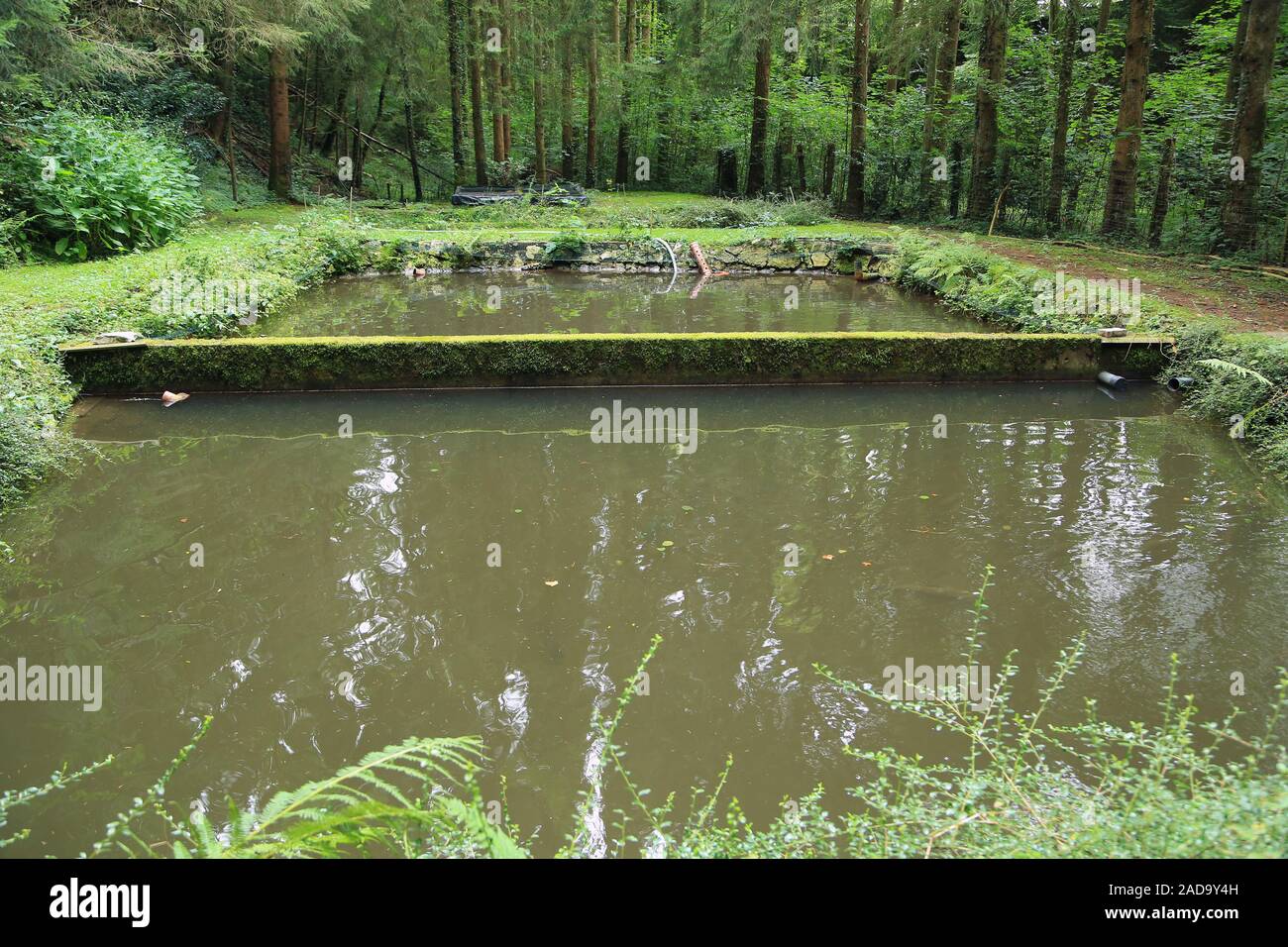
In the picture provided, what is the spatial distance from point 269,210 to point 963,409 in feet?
54.0

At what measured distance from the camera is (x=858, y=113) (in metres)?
19.4

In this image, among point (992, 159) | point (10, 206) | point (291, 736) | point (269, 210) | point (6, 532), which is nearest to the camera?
point (291, 736)

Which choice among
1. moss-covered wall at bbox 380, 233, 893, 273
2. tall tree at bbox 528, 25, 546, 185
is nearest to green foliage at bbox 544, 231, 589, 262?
moss-covered wall at bbox 380, 233, 893, 273

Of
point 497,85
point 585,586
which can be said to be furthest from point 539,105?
point 585,586

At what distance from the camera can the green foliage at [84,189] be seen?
478 inches

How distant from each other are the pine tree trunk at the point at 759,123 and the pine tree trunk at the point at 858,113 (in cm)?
255

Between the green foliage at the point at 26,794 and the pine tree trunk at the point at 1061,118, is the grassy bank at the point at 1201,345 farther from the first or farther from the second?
the green foliage at the point at 26,794

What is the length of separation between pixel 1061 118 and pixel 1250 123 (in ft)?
12.1

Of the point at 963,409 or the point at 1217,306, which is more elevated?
the point at 1217,306

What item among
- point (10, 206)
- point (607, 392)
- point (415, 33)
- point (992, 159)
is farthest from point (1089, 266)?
point (415, 33)

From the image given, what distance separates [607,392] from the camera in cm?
924

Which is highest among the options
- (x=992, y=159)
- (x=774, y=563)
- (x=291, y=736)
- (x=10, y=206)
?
(x=992, y=159)

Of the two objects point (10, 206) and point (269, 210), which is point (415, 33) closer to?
point (269, 210)

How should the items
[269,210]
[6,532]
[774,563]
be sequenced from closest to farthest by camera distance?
[774,563]
[6,532]
[269,210]
